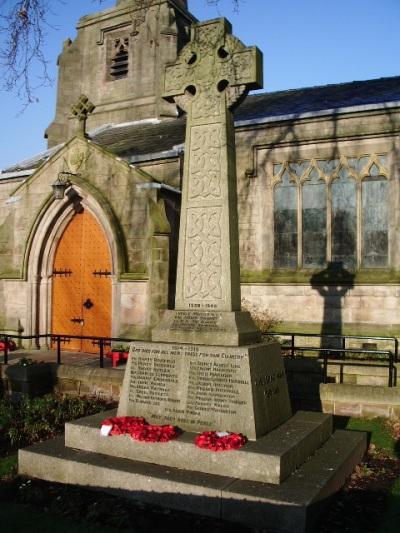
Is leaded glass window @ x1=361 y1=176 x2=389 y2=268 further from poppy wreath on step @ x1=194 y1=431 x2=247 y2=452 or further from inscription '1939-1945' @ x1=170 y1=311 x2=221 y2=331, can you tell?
poppy wreath on step @ x1=194 y1=431 x2=247 y2=452

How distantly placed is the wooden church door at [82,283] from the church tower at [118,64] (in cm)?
875

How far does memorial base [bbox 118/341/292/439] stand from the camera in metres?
5.96

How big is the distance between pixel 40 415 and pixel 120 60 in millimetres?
19660

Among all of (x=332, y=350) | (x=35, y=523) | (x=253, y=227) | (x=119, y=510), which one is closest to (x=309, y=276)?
(x=253, y=227)

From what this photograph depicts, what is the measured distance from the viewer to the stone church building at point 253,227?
42.4 feet

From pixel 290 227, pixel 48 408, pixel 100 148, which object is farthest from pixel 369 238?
pixel 48 408

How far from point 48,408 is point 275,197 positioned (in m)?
8.03

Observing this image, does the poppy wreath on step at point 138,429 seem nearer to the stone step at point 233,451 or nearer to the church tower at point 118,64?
the stone step at point 233,451

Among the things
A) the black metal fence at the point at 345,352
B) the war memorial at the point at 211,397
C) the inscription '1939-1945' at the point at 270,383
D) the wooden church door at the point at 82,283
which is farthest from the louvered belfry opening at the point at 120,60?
the inscription '1939-1945' at the point at 270,383

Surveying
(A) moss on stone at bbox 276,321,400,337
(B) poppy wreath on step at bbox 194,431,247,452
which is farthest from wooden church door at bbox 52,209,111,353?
(B) poppy wreath on step at bbox 194,431,247,452

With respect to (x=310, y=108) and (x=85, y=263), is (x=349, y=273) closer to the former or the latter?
(x=310, y=108)

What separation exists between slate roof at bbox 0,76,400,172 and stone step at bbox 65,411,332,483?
31.3ft

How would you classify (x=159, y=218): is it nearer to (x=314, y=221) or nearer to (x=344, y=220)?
(x=314, y=221)

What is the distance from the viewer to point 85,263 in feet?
50.6
